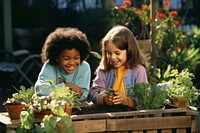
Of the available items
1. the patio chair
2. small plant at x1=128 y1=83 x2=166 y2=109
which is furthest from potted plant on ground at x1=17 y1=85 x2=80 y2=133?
the patio chair

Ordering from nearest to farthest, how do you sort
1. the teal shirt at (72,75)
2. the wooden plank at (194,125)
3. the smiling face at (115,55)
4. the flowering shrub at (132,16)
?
1. the wooden plank at (194,125)
2. the smiling face at (115,55)
3. the teal shirt at (72,75)
4. the flowering shrub at (132,16)

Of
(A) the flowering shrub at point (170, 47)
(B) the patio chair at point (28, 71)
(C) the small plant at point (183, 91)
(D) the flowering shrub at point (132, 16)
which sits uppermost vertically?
(D) the flowering shrub at point (132, 16)

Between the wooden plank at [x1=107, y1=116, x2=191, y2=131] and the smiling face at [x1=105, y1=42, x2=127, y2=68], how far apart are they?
69 centimetres

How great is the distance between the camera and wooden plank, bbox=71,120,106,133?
3594 millimetres

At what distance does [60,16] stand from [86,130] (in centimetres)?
700

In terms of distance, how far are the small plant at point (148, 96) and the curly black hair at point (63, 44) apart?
0.57 metres

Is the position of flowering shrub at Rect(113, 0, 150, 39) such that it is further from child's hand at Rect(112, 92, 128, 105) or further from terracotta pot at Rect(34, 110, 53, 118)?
terracotta pot at Rect(34, 110, 53, 118)

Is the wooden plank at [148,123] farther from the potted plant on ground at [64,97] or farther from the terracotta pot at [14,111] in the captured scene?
the terracotta pot at [14,111]

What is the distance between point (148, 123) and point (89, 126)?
15.9 inches

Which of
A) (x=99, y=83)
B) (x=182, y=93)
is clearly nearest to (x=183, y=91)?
(x=182, y=93)

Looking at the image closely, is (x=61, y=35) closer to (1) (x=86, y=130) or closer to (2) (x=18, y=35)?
(1) (x=86, y=130)

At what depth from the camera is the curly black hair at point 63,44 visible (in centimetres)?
436

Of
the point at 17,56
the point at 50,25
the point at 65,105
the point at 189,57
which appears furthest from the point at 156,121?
the point at 50,25

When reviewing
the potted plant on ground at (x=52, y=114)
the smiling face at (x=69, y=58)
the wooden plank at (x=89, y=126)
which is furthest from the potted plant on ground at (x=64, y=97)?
the smiling face at (x=69, y=58)
